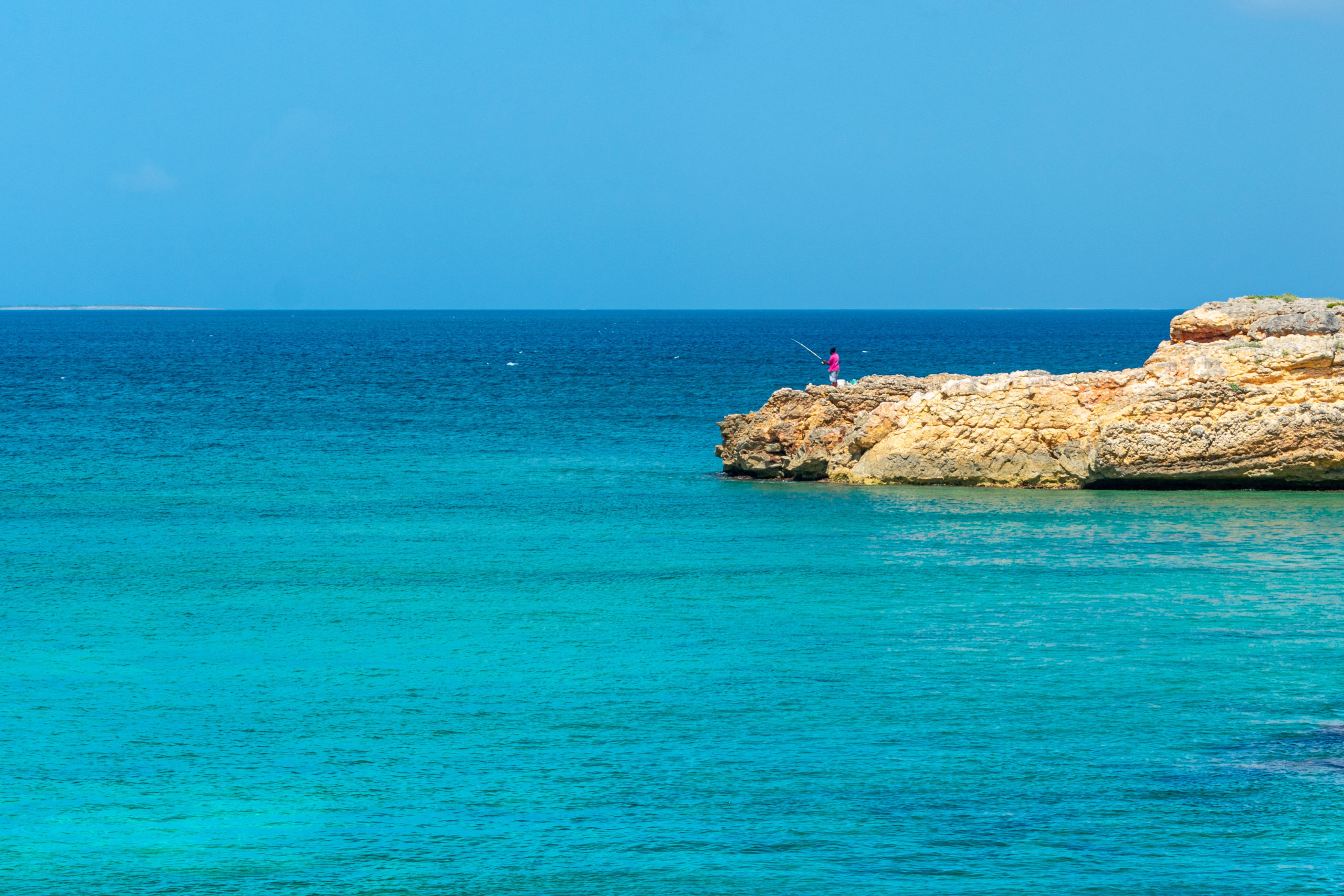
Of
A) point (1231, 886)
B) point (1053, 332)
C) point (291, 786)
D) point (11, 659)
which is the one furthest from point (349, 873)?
point (1053, 332)

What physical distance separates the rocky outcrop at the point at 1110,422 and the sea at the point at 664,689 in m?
0.74

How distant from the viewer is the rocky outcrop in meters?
27.5

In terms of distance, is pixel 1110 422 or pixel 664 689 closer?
pixel 664 689

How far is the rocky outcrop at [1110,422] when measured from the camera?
90.4 ft

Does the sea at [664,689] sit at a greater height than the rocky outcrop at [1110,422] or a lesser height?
lesser

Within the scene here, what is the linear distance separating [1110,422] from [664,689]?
54.4 feet

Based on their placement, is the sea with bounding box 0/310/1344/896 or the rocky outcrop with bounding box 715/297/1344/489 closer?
the sea with bounding box 0/310/1344/896

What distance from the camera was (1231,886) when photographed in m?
9.28

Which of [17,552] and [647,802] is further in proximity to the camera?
[17,552]

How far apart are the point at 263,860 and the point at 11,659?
24.0 feet

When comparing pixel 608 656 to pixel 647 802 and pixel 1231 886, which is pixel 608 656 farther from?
pixel 1231 886

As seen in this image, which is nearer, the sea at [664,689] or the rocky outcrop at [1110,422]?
the sea at [664,689]

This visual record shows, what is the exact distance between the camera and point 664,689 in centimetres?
1434

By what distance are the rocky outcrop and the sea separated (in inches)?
29.0
